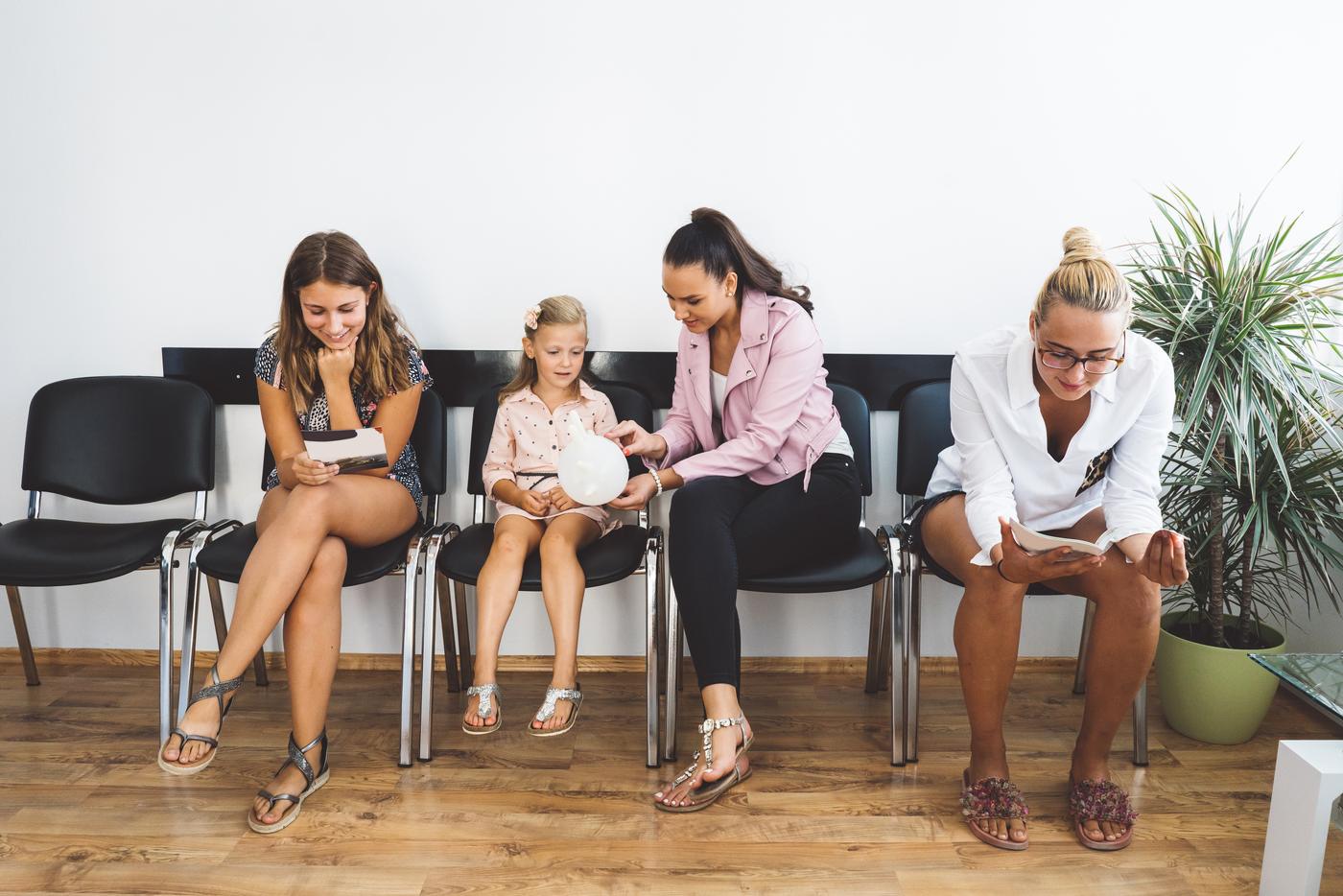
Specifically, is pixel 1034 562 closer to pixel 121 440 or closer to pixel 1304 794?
pixel 1304 794

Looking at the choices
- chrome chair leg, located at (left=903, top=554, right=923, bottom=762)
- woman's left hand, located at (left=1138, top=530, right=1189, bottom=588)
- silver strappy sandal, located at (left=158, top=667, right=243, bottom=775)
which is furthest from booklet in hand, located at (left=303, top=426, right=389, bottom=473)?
woman's left hand, located at (left=1138, top=530, right=1189, bottom=588)

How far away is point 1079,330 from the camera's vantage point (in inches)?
68.7

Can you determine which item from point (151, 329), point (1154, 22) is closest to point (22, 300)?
point (151, 329)

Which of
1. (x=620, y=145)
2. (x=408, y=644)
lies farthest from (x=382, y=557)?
(x=620, y=145)

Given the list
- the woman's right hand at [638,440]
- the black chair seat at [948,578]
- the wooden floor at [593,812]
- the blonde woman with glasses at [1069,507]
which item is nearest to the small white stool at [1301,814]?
the wooden floor at [593,812]

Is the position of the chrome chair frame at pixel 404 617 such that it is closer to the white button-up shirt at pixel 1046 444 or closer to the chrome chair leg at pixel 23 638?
the chrome chair leg at pixel 23 638

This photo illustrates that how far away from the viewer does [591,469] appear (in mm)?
2068

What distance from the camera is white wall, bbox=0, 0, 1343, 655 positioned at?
8.19 feet

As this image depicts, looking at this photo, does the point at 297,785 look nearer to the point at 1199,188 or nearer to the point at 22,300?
the point at 22,300

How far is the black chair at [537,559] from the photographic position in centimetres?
216

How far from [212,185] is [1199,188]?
280 cm

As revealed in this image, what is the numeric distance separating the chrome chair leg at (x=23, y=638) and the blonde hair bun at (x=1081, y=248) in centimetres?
293

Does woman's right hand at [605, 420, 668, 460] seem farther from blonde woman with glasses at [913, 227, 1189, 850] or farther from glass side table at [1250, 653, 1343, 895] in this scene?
glass side table at [1250, 653, 1343, 895]

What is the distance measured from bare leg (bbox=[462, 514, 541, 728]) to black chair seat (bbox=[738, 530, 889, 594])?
0.53m
